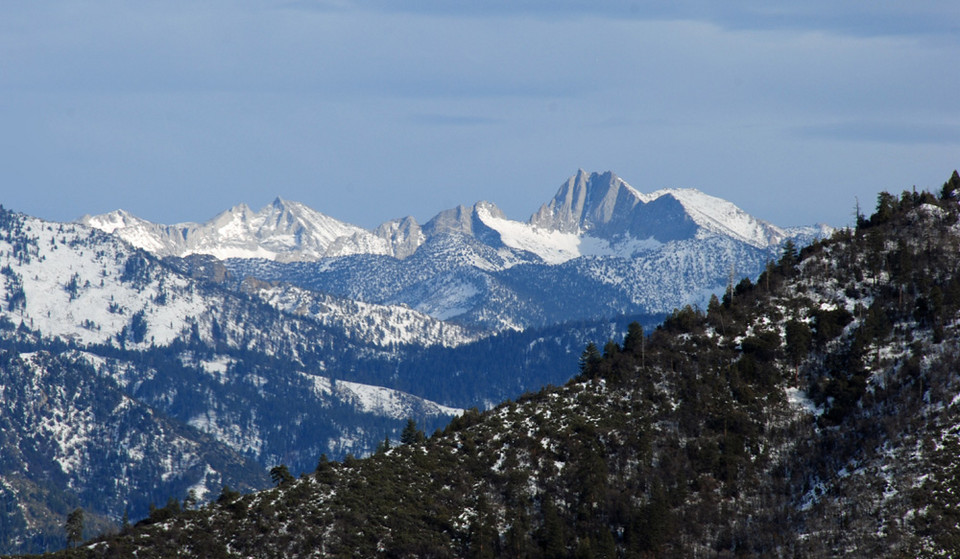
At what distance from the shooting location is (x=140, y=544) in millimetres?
193250

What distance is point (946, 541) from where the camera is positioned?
182125mm

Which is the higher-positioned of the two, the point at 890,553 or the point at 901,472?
the point at 901,472

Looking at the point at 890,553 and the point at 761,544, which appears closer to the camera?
the point at 890,553

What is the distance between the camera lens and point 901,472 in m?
199

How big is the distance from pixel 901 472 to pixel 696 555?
3619 centimetres

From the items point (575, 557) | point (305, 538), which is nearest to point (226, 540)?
point (305, 538)

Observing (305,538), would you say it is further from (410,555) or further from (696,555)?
(696,555)

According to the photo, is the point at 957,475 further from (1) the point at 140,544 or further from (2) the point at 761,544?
(1) the point at 140,544

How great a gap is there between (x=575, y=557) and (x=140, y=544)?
70.0 metres

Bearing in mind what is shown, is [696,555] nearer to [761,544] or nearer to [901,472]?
[761,544]

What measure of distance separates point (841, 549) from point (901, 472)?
2039 cm

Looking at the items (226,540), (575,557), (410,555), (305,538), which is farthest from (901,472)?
(226,540)

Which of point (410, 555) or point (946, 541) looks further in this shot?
point (410, 555)

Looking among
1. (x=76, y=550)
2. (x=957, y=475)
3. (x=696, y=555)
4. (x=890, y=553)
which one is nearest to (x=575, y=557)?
(x=696, y=555)
